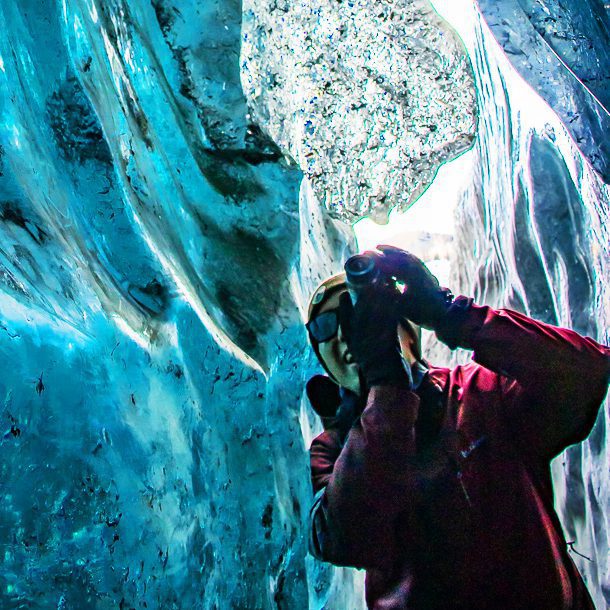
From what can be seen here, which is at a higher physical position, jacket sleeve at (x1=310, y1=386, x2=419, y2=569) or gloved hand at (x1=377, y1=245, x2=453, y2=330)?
gloved hand at (x1=377, y1=245, x2=453, y2=330)

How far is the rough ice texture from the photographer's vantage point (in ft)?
5.76

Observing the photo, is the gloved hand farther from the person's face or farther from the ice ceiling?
the ice ceiling

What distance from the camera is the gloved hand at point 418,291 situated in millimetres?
1090

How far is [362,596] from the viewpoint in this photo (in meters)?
1.59

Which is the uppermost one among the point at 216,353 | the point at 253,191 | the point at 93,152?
the point at 93,152

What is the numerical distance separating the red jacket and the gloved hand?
3 centimetres

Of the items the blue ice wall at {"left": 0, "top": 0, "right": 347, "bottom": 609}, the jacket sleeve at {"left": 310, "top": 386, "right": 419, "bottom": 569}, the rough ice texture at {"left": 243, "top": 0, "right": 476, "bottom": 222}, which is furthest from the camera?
the rough ice texture at {"left": 243, "top": 0, "right": 476, "bottom": 222}

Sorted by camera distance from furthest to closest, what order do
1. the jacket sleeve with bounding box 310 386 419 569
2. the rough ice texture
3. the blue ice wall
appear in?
the rough ice texture → the jacket sleeve with bounding box 310 386 419 569 → the blue ice wall

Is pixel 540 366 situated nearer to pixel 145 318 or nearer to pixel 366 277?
pixel 366 277

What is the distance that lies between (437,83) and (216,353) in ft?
3.18

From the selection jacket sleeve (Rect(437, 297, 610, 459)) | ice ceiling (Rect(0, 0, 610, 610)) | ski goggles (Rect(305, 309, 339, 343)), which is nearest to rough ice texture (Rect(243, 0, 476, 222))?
ice ceiling (Rect(0, 0, 610, 610))

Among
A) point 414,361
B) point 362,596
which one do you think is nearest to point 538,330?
point 414,361

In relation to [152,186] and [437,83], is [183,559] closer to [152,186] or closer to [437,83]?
[152,186]

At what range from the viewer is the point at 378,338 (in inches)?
43.9
